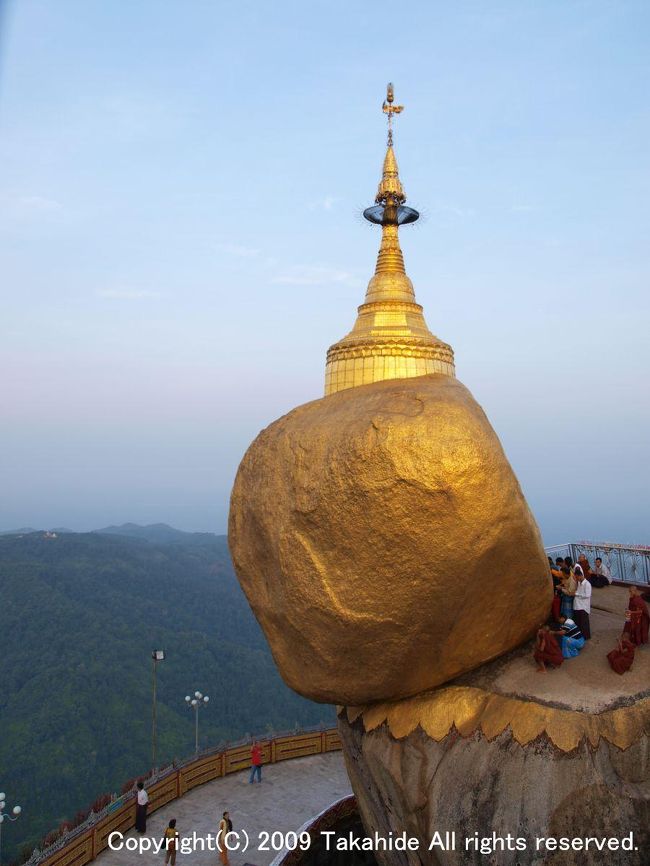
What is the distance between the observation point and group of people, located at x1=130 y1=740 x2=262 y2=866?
459 inches

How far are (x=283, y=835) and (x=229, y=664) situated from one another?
5904 cm

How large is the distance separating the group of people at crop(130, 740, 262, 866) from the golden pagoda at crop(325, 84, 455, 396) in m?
8.96

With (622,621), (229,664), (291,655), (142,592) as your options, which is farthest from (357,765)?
(142,592)

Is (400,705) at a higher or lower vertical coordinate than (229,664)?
higher

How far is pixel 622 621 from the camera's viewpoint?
825cm

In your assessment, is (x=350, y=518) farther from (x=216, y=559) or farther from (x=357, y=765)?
(x=216, y=559)

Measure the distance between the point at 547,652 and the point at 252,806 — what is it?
10.2m

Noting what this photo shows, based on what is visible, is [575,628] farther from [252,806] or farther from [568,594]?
[252,806]

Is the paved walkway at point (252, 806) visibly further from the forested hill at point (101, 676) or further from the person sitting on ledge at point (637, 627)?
the forested hill at point (101, 676)

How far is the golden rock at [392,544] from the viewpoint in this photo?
636 cm

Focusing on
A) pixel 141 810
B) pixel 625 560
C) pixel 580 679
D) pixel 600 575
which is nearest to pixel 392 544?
pixel 580 679

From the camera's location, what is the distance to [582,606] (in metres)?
7.61

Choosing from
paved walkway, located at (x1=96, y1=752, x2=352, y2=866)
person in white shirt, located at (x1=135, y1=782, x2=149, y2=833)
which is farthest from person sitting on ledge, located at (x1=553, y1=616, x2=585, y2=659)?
person in white shirt, located at (x1=135, y1=782, x2=149, y2=833)

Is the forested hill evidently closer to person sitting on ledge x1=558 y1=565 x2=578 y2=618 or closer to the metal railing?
the metal railing
